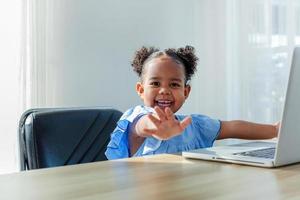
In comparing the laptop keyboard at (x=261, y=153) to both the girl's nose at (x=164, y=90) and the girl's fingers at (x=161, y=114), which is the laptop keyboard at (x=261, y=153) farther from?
the girl's nose at (x=164, y=90)

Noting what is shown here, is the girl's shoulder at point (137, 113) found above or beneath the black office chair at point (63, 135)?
above

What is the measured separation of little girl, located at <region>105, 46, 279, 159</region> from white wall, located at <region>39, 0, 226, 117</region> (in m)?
0.82

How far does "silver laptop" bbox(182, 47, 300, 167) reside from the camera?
99 centimetres

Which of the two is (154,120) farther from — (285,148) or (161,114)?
(285,148)

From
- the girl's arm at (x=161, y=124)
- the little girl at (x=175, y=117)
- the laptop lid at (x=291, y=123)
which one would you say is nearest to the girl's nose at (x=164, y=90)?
the little girl at (x=175, y=117)

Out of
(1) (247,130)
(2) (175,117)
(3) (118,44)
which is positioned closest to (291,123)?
(2) (175,117)

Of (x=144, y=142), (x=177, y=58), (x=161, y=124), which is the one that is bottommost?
(x=144, y=142)

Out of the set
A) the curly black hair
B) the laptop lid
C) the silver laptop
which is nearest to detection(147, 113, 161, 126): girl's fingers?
the silver laptop

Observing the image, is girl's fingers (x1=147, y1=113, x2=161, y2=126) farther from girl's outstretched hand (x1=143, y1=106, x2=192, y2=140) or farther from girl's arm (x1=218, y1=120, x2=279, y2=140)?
girl's arm (x1=218, y1=120, x2=279, y2=140)

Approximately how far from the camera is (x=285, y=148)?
1.06 meters

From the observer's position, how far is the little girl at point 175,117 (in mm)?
1519

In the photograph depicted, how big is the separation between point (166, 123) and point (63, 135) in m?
0.47

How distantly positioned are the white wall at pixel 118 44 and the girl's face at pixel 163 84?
95 cm

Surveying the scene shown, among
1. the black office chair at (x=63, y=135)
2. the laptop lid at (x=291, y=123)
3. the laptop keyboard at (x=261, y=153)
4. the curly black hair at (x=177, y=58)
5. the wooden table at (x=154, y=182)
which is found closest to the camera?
the wooden table at (x=154, y=182)
